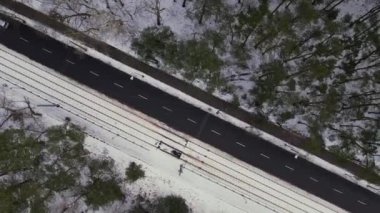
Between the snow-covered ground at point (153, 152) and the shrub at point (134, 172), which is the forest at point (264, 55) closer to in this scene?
the snow-covered ground at point (153, 152)

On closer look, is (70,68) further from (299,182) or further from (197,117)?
(299,182)

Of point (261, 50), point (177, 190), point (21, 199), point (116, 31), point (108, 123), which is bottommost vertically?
point (21, 199)

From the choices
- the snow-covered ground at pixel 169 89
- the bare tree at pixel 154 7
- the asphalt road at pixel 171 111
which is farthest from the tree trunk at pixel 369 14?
the bare tree at pixel 154 7

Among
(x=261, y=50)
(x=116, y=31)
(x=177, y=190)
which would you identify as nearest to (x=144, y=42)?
(x=116, y=31)

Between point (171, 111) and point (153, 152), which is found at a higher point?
point (171, 111)

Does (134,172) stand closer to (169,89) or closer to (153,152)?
(153,152)

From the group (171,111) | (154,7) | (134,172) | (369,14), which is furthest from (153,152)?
(369,14)
